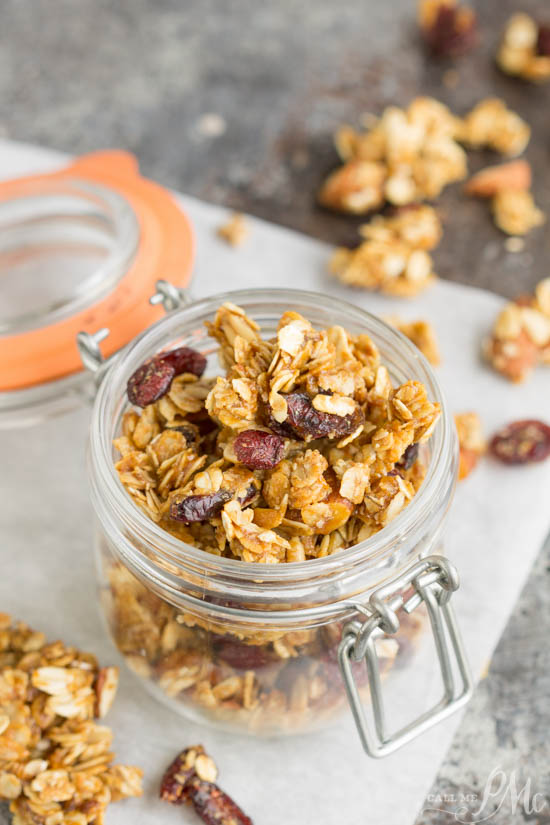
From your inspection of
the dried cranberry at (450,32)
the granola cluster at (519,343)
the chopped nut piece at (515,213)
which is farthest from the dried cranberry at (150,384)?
the dried cranberry at (450,32)

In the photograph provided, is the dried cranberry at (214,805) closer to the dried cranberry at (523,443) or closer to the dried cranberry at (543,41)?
the dried cranberry at (523,443)

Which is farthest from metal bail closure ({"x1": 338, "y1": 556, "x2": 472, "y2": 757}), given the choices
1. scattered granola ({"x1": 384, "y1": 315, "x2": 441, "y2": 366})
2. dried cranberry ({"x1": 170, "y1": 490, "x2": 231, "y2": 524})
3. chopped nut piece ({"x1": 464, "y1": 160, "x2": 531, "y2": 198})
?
chopped nut piece ({"x1": 464, "y1": 160, "x2": 531, "y2": 198})

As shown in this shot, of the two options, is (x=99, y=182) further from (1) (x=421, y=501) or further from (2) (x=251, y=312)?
(1) (x=421, y=501)

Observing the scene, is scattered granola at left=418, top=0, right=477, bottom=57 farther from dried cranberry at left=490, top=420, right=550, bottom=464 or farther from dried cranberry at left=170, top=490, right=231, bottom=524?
dried cranberry at left=170, top=490, right=231, bottom=524

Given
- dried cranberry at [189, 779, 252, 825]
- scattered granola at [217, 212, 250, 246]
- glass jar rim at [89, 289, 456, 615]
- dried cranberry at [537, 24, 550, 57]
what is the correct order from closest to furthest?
1. glass jar rim at [89, 289, 456, 615]
2. dried cranberry at [189, 779, 252, 825]
3. scattered granola at [217, 212, 250, 246]
4. dried cranberry at [537, 24, 550, 57]

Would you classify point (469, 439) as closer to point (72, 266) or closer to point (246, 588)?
point (246, 588)

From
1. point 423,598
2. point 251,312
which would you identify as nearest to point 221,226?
point 251,312

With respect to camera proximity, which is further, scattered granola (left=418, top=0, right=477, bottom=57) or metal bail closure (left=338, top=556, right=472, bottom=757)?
scattered granola (left=418, top=0, right=477, bottom=57)
